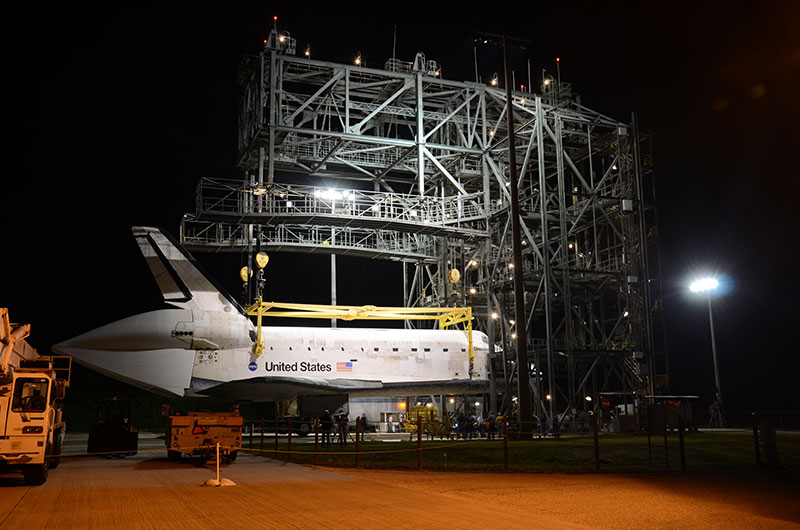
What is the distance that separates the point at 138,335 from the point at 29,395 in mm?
17084

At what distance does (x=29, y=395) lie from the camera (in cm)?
1316

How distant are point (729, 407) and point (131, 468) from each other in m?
52.7

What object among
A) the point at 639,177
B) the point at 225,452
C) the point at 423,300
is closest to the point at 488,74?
the point at 639,177

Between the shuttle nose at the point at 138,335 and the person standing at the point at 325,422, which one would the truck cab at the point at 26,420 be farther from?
the shuttle nose at the point at 138,335

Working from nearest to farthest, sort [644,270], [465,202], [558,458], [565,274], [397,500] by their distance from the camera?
[397,500] → [558,458] → [565,274] → [644,270] → [465,202]

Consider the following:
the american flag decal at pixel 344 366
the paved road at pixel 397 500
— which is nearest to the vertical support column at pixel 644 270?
the american flag decal at pixel 344 366

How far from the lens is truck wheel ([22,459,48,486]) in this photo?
1266 centimetres

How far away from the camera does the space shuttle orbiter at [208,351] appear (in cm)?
2983

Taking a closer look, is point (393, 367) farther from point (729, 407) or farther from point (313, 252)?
point (729, 407)

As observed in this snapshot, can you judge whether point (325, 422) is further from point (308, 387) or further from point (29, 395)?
point (29, 395)

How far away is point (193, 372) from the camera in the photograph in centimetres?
3069

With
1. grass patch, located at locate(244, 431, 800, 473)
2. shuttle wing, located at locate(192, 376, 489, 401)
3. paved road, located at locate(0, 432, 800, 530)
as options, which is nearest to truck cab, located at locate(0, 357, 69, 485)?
paved road, located at locate(0, 432, 800, 530)

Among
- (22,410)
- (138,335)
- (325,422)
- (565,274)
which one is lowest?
(325,422)

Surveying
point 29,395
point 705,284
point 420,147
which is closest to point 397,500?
point 29,395
